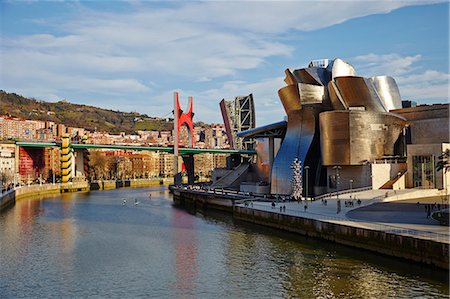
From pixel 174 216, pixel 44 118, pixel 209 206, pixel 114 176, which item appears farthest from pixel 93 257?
pixel 44 118

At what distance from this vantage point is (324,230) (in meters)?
23.9

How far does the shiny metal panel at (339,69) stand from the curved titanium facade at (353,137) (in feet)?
14.4

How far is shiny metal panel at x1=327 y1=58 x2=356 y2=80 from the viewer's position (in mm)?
41281

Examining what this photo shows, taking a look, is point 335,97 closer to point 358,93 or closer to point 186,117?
point 358,93

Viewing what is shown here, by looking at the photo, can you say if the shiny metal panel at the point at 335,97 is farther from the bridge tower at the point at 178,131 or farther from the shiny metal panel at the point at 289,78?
the bridge tower at the point at 178,131

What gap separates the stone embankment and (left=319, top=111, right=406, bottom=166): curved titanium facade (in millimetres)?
7499

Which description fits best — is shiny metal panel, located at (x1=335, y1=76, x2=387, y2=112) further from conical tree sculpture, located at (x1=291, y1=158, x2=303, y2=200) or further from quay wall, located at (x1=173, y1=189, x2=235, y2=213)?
quay wall, located at (x1=173, y1=189, x2=235, y2=213)

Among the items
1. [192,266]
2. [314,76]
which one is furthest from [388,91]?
[192,266]

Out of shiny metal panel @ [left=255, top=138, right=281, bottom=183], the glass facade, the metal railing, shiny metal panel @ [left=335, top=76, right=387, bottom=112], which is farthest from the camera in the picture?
shiny metal panel @ [left=255, top=138, right=281, bottom=183]

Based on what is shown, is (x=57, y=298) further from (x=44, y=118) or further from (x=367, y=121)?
(x=44, y=118)

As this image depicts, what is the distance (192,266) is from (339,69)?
2641cm

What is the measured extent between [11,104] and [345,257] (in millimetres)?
189928

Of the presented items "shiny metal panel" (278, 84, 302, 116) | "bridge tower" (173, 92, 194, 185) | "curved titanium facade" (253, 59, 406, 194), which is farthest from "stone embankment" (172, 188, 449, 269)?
"bridge tower" (173, 92, 194, 185)

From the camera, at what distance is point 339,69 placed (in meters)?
41.5
